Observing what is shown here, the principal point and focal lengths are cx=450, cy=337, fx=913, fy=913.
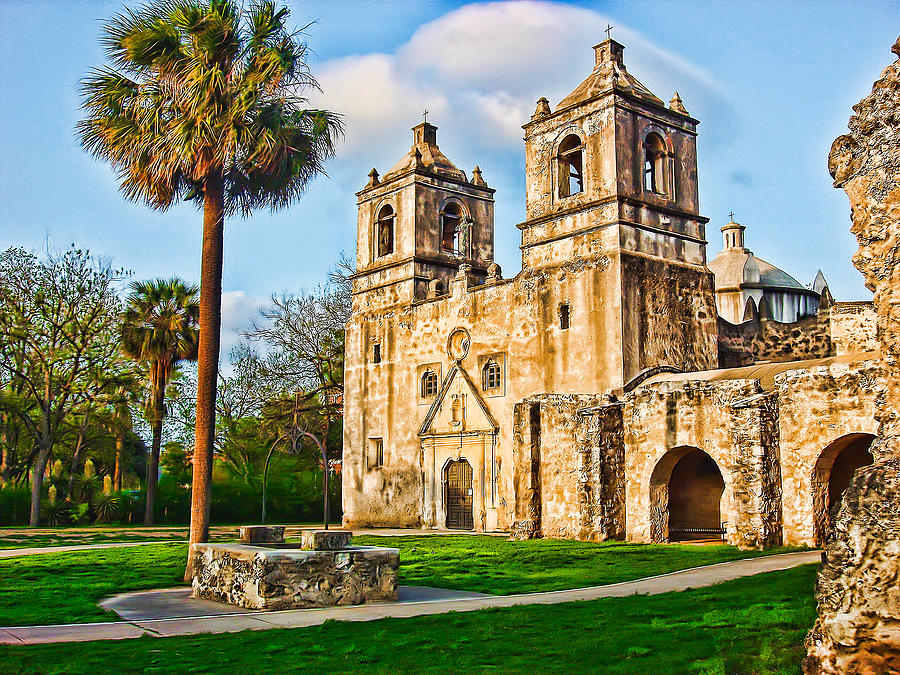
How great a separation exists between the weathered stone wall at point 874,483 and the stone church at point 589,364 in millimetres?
12155

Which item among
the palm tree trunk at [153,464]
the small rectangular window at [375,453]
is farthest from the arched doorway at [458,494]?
the palm tree trunk at [153,464]

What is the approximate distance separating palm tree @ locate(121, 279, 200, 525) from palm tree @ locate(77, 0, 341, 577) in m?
21.3

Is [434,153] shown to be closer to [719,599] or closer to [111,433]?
[111,433]

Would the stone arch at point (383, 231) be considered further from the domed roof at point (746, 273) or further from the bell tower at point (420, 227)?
the domed roof at point (746, 273)

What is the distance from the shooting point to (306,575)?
1157 centimetres

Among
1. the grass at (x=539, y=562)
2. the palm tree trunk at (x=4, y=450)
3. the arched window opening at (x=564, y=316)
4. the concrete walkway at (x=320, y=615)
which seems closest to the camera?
the concrete walkway at (x=320, y=615)

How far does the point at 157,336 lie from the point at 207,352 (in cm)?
2233

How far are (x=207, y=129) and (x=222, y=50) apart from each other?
4.79ft

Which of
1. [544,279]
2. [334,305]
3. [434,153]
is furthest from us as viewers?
[334,305]

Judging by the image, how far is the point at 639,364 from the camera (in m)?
26.4

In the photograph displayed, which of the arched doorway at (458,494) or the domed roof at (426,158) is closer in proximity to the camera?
the arched doorway at (458,494)

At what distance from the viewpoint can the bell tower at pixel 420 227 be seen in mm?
35062

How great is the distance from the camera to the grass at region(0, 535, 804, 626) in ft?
41.3

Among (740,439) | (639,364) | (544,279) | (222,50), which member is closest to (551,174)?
(544,279)
